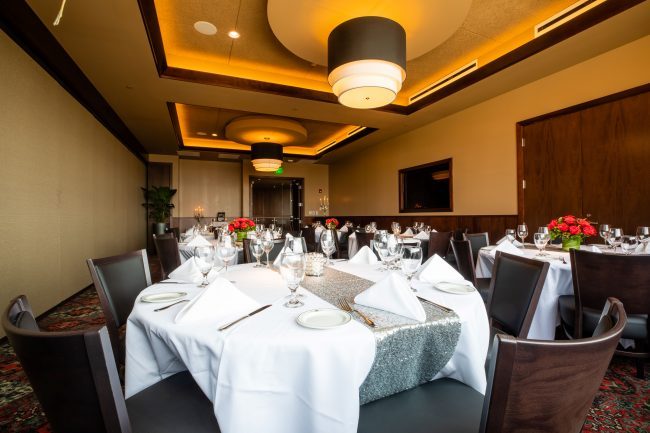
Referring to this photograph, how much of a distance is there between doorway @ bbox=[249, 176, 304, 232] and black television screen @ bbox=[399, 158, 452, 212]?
4502 millimetres

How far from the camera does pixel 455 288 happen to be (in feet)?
4.24

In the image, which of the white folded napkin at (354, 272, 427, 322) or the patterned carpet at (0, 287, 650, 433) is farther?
the patterned carpet at (0, 287, 650, 433)

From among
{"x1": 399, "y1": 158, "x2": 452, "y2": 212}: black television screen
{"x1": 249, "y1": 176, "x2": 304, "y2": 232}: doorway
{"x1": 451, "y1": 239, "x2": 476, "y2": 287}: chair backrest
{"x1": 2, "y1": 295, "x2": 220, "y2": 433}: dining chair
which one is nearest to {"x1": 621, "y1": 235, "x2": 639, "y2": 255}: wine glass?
{"x1": 451, "y1": 239, "x2": 476, "y2": 287}: chair backrest

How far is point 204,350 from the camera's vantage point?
2.75ft

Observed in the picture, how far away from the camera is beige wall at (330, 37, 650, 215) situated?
381cm

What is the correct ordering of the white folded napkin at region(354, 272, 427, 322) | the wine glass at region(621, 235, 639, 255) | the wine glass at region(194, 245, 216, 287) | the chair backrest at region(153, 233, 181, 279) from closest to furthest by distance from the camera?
the white folded napkin at region(354, 272, 427, 322)
the wine glass at region(194, 245, 216, 287)
the wine glass at region(621, 235, 639, 255)
the chair backrest at region(153, 233, 181, 279)

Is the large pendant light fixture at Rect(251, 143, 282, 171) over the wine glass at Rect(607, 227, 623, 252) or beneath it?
over

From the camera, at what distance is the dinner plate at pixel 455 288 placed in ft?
4.04

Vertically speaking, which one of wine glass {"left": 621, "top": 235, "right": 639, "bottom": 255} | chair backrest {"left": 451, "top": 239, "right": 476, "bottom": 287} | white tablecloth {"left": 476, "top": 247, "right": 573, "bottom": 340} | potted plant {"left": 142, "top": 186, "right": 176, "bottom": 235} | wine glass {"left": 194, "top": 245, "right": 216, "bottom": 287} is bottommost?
white tablecloth {"left": 476, "top": 247, "right": 573, "bottom": 340}

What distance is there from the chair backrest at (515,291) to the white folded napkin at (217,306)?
1002mm

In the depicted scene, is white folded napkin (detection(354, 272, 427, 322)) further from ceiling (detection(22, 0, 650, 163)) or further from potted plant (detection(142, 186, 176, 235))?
potted plant (detection(142, 186, 176, 235))


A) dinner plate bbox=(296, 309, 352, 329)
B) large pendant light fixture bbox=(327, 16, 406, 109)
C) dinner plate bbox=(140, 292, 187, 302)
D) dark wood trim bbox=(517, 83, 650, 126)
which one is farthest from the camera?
dark wood trim bbox=(517, 83, 650, 126)

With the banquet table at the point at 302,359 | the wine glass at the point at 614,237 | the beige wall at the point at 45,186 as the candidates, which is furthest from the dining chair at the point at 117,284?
the wine glass at the point at 614,237

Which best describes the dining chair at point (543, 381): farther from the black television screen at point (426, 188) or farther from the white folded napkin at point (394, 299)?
the black television screen at point (426, 188)
